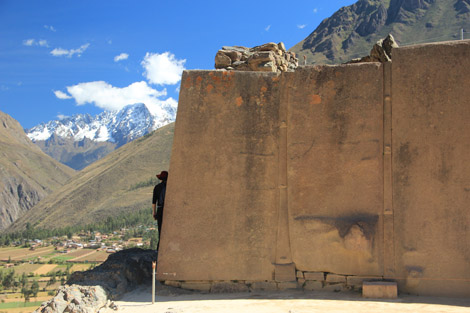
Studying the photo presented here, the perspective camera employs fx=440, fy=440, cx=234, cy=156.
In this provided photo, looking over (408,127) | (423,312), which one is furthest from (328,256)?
(408,127)

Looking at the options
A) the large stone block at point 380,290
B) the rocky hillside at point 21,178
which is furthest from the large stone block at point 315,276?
the rocky hillside at point 21,178

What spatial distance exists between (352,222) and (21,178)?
13967 cm

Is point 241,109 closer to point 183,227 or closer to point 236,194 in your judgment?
point 236,194

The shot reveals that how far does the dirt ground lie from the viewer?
4.95 metres

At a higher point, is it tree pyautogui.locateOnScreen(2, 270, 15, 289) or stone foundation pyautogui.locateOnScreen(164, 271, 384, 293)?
stone foundation pyautogui.locateOnScreen(164, 271, 384, 293)

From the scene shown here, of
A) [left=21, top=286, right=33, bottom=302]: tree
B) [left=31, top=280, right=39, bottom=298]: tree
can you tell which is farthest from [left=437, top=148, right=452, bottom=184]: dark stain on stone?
[left=31, top=280, right=39, bottom=298]: tree

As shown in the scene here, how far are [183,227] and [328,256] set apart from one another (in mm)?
1992

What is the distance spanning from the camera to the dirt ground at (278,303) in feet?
16.2

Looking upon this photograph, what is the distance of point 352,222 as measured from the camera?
5676mm

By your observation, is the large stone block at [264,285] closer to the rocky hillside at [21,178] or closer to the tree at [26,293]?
the tree at [26,293]

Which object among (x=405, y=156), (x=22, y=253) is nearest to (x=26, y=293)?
(x=22, y=253)

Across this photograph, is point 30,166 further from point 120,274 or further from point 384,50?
point 384,50

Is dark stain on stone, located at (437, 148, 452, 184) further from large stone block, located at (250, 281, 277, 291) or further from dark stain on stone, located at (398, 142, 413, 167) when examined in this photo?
large stone block, located at (250, 281, 277, 291)

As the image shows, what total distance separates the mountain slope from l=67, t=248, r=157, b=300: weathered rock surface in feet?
204
